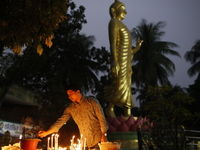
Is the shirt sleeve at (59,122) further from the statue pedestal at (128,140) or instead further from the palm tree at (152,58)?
the palm tree at (152,58)

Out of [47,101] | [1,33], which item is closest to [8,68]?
[47,101]

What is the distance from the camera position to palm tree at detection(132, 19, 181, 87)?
19.8m

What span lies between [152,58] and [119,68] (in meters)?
11.5

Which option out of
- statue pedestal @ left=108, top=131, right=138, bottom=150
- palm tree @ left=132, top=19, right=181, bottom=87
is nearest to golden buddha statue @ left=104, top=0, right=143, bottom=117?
statue pedestal @ left=108, top=131, right=138, bottom=150

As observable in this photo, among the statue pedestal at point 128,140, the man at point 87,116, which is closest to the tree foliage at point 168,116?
the man at point 87,116

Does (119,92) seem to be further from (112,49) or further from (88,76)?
(88,76)

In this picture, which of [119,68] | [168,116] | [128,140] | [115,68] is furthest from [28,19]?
[119,68]

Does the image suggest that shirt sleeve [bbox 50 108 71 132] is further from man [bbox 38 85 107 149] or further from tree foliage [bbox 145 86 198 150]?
tree foliage [bbox 145 86 198 150]

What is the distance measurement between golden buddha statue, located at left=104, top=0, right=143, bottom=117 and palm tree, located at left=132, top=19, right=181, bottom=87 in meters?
10.9

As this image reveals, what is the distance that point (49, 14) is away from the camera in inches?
151

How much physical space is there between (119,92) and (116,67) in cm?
83

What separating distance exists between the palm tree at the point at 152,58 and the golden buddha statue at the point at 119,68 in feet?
35.7

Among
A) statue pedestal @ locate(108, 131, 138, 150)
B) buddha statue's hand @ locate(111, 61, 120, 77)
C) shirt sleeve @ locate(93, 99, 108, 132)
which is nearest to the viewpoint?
shirt sleeve @ locate(93, 99, 108, 132)

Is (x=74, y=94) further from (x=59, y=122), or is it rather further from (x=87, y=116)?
(x=59, y=122)
